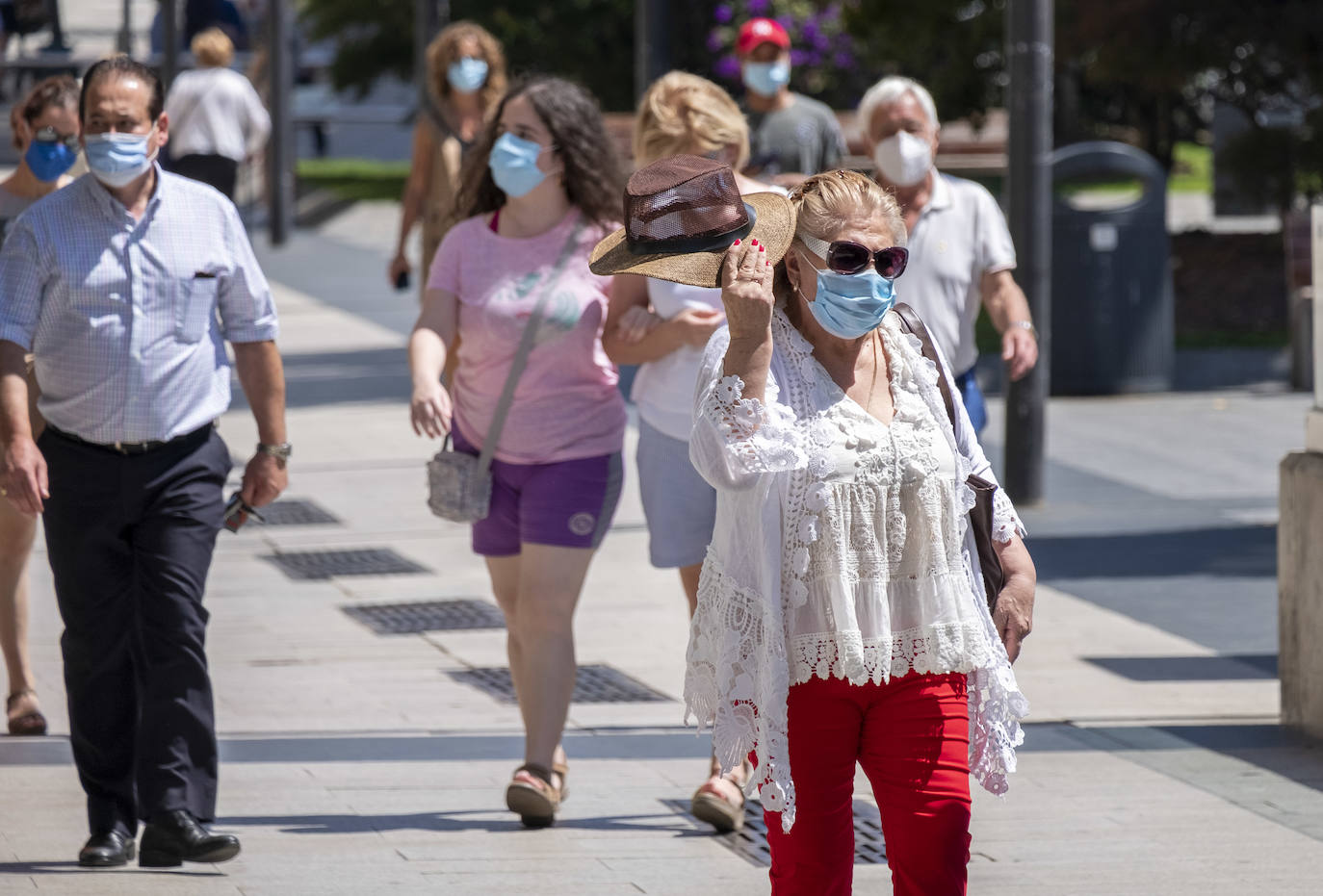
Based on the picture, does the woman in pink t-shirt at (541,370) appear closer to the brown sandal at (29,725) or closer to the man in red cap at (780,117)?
the brown sandal at (29,725)

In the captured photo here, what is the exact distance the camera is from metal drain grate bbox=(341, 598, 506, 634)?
8.23 metres

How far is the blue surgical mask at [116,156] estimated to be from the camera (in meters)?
5.12

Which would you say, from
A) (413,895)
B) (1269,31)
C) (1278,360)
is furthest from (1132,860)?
(1269,31)

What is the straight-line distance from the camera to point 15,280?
5.12 m

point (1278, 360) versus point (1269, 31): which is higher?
point (1269, 31)

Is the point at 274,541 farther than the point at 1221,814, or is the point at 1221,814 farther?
the point at 274,541

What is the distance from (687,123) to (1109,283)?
838 cm

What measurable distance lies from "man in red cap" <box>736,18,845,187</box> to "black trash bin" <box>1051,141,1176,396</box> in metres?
4.35

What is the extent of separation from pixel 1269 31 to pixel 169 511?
1347 centimetres

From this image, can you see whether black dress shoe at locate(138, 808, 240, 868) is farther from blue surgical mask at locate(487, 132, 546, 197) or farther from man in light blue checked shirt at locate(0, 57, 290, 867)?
blue surgical mask at locate(487, 132, 546, 197)

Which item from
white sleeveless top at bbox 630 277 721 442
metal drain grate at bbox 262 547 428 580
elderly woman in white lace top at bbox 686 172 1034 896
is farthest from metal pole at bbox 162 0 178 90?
elderly woman in white lace top at bbox 686 172 1034 896

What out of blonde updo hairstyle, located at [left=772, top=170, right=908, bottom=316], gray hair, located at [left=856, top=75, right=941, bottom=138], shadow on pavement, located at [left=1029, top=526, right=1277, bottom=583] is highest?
gray hair, located at [left=856, top=75, right=941, bottom=138]

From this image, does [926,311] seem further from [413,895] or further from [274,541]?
[274,541]

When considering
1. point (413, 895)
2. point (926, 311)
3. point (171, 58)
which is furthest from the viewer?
point (171, 58)
